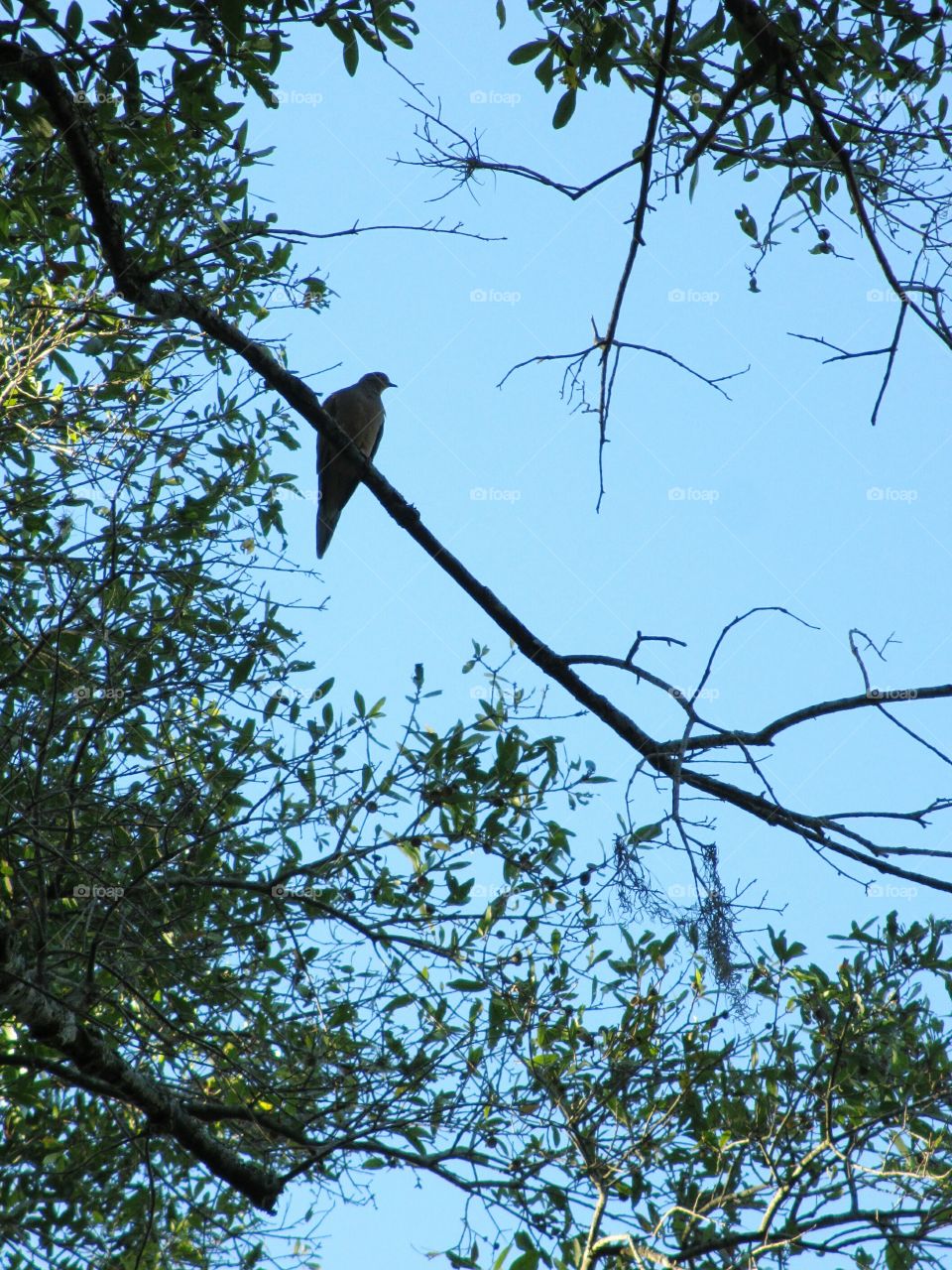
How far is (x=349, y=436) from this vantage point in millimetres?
6602

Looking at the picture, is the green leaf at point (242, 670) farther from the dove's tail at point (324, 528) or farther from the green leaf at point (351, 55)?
the dove's tail at point (324, 528)

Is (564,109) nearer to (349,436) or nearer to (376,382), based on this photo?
(349,436)

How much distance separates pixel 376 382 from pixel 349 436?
2.25 m

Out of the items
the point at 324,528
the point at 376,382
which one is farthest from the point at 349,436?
the point at 376,382

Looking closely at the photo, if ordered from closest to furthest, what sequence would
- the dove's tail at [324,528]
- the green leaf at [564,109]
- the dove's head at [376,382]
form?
the green leaf at [564,109], the dove's tail at [324,528], the dove's head at [376,382]

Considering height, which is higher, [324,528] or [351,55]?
[324,528]

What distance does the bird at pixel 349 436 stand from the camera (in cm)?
716

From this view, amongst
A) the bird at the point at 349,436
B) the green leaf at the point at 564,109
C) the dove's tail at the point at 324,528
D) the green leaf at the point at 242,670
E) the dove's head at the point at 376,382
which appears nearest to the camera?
the green leaf at the point at 564,109

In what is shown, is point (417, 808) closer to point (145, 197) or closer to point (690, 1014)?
point (690, 1014)

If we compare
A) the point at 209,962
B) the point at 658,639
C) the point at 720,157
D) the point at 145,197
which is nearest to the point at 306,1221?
the point at 209,962

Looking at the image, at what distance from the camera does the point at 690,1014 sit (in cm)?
416

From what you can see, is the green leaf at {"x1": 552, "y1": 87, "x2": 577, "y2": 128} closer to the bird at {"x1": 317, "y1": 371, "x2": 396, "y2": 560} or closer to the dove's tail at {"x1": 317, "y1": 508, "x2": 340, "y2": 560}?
the bird at {"x1": 317, "y1": 371, "x2": 396, "y2": 560}

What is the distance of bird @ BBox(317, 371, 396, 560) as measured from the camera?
23.5ft

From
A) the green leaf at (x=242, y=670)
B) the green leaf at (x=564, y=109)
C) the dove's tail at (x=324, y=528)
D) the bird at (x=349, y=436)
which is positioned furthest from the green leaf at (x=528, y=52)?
the dove's tail at (x=324, y=528)
